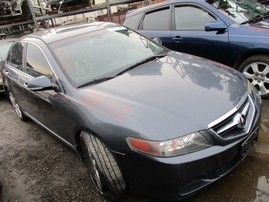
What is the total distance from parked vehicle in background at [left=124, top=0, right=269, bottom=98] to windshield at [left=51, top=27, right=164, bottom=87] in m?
1.00

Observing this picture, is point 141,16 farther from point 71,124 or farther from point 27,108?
point 71,124

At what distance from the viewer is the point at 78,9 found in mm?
9773

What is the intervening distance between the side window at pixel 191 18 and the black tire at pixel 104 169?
9.13ft

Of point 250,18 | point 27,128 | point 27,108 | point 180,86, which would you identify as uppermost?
point 250,18

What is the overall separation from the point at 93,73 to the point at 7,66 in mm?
2340

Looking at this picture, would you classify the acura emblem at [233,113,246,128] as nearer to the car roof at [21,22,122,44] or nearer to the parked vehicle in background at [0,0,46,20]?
the car roof at [21,22,122,44]

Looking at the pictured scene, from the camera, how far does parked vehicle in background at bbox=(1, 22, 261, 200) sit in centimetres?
179

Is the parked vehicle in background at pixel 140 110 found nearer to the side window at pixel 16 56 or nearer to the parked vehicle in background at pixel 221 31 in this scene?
the side window at pixel 16 56

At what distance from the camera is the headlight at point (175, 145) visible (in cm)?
175

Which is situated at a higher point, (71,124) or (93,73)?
(93,73)

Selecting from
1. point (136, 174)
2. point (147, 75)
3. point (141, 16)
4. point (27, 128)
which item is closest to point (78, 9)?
point (141, 16)

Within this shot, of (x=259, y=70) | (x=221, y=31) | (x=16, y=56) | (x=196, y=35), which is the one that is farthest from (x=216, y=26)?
(x=16, y=56)

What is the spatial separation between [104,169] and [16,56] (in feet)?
8.74

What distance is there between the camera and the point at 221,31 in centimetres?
368
